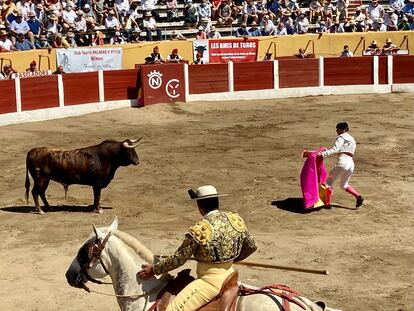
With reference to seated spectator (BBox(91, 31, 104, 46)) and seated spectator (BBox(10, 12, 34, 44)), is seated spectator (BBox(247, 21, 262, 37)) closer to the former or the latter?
seated spectator (BBox(91, 31, 104, 46))

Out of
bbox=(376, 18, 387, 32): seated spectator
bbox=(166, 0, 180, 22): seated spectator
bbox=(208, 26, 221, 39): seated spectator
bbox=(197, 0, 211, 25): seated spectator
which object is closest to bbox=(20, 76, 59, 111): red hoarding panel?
bbox=(208, 26, 221, 39): seated spectator

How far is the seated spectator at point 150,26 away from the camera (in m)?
26.5

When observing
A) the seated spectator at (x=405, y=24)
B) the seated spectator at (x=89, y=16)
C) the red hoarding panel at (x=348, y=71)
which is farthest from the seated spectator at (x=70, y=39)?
the seated spectator at (x=405, y=24)

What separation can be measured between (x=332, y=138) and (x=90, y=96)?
274 inches

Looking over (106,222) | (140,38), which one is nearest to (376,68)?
(140,38)

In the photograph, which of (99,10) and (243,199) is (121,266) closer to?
(243,199)

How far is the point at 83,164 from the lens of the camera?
13633 millimetres

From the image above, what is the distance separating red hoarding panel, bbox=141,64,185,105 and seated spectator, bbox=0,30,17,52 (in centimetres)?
337

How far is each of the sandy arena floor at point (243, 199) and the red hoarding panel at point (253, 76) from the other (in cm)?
146

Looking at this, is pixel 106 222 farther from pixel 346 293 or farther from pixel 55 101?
pixel 55 101

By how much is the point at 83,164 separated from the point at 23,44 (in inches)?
415

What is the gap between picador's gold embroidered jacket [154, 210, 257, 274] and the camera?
603 cm

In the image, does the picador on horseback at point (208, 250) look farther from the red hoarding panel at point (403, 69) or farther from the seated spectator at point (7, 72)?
the red hoarding panel at point (403, 69)

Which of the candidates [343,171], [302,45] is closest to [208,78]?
[302,45]
